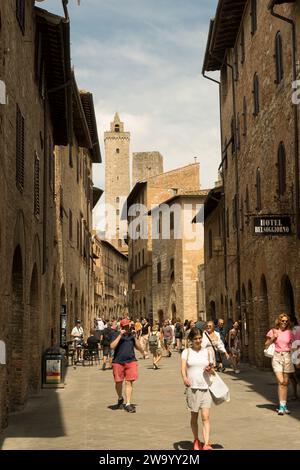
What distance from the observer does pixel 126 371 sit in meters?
13.2

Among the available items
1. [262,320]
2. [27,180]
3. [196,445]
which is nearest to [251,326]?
[262,320]

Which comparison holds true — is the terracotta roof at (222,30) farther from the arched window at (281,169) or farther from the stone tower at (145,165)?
the stone tower at (145,165)

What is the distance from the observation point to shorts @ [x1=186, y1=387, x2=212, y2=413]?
9024mm

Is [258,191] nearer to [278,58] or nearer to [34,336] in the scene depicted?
[278,58]

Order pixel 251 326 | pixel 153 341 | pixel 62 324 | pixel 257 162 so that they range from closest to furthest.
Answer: pixel 257 162
pixel 251 326
pixel 153 341
pixel 62 324

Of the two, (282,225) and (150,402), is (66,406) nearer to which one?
(150,402)

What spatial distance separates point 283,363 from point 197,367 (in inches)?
142

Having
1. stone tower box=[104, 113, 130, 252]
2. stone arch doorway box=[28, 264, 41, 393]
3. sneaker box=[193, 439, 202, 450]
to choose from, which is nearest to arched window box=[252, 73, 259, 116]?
stone arch doorway box=[28, 264, 41, 393]

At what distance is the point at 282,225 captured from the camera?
16.6 meters

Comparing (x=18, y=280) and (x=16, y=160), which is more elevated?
(x=16, y=160)

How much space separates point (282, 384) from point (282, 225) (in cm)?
535

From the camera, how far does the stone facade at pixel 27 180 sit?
11.0 meters

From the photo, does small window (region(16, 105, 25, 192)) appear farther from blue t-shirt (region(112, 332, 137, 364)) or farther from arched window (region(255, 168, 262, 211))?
arched window (region(255, 168, 262, 211))
